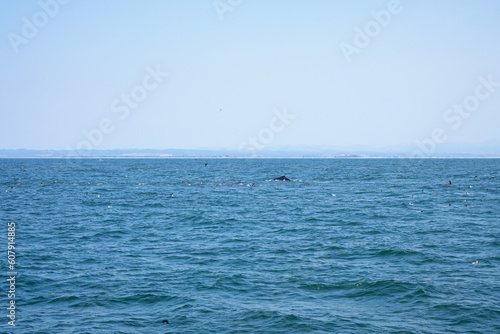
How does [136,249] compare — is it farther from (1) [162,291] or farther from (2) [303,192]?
(2) [303,192]

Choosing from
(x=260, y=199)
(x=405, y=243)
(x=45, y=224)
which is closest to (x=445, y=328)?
(x=405, y=243)

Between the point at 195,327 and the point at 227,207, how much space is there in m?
31.8

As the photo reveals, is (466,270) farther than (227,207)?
No

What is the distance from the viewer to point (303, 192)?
63.9 m

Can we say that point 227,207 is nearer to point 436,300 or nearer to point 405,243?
point 405,243

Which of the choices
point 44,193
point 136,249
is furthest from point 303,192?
point 136,249

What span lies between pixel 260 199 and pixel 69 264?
109 ft

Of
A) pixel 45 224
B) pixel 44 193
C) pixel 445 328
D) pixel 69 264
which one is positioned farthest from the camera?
pixel 44 193

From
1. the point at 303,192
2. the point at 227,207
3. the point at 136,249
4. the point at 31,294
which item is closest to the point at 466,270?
the point at 136,249

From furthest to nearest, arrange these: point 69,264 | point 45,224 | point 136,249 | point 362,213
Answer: point 362,213, point 45,224, point 136,249, point 69,264

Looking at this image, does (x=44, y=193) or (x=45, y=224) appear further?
(x=44, y=193)

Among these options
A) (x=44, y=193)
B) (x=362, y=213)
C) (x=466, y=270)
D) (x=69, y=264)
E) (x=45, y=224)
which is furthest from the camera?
(x=44, y=193)

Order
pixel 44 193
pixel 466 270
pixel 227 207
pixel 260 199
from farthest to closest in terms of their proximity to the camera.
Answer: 1. pixel 44 193
2. pixel 260 199
3. pixel 227 207
4. pixel 466 270

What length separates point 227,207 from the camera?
1871 inches
